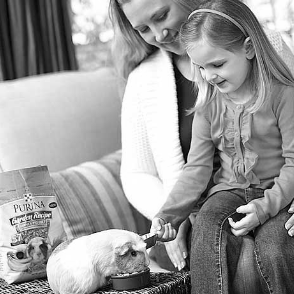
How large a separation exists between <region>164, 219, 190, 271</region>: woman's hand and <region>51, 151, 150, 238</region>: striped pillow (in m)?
0.29

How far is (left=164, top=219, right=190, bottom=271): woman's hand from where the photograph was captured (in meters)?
1.77

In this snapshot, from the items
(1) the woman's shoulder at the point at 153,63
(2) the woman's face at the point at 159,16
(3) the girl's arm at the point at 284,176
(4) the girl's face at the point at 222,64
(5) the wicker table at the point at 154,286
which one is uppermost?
(2) the woman's face at the point at 159,16

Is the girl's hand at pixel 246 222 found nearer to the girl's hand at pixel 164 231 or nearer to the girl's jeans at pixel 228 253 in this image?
the girl's jeans at pixel 228 253

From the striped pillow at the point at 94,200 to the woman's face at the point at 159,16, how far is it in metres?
0.49

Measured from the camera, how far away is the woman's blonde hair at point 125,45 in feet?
6.45

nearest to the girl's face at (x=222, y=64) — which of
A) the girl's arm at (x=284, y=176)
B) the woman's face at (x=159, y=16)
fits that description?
the girl's arm at (x=284, y=176)

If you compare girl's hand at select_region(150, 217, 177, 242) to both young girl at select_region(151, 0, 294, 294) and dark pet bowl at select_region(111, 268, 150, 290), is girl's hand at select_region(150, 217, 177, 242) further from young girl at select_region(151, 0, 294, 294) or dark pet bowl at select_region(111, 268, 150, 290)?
dark pet bowl at select_region(111, 268, 150, 290)

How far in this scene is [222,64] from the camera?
62.0 inches

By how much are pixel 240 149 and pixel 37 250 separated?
0.60 meters

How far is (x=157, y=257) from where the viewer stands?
6.52 feet

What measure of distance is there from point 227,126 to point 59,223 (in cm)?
53

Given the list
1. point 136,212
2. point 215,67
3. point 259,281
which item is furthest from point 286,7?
point 259,281

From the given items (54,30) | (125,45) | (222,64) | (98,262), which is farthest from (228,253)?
(54,30)

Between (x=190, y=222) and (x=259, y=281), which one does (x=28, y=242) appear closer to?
(x=190, y=222)
